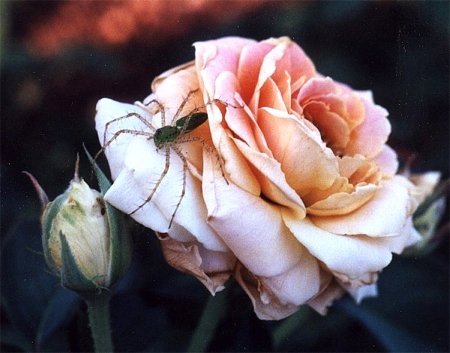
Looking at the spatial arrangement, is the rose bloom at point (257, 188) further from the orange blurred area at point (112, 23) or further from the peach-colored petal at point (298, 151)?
the orange blurred area at point (112, 23)

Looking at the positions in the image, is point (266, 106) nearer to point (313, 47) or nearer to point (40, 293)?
point (40, 293)

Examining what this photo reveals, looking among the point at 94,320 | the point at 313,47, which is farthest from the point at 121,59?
the point at 94,320

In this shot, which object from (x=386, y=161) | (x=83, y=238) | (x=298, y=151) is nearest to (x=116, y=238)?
(x=83, y=238)

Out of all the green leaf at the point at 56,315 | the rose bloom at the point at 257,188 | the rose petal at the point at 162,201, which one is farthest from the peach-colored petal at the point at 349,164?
the green leaf at the point at 56,315

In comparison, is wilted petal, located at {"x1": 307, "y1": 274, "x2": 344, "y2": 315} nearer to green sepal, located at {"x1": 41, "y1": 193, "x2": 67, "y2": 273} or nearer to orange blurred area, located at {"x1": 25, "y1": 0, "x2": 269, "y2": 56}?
green sepal, located at {"x1": 41, "y1": 193, "x2": 67, "y2": 273}

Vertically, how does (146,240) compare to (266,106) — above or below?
below

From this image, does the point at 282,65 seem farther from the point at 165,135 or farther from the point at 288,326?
the point at 288,326
